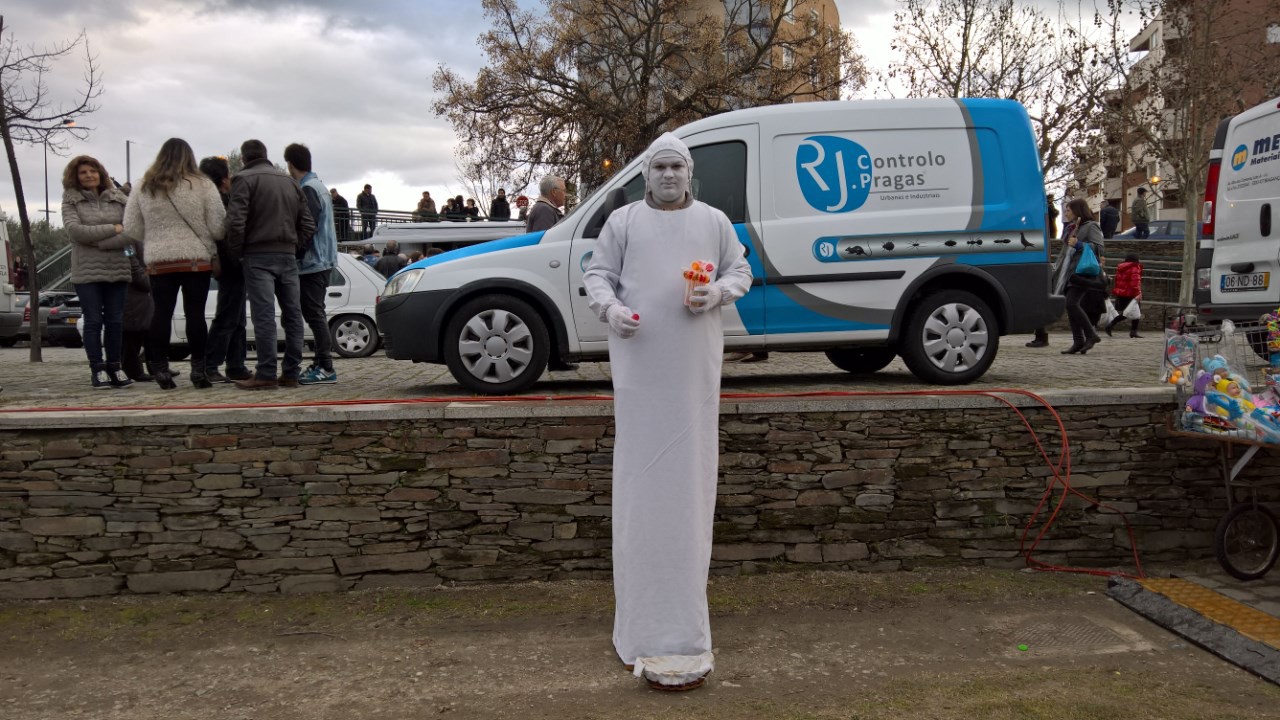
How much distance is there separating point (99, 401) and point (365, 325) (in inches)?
247

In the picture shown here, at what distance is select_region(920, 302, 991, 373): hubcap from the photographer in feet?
25.2

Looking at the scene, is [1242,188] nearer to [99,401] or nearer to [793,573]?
[793,573]

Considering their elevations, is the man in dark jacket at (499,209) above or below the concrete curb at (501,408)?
above

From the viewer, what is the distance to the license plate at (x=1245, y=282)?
28.6 feet

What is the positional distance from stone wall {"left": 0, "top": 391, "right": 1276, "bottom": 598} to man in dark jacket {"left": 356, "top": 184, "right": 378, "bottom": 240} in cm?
2229

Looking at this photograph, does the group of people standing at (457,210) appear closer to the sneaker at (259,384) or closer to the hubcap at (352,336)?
the hubcap at (352,336)

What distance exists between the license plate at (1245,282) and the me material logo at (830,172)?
3.72m

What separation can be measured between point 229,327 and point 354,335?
5.25m

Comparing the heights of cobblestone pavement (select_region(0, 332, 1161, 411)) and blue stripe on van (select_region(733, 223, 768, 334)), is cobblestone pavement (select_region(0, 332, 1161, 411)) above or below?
below

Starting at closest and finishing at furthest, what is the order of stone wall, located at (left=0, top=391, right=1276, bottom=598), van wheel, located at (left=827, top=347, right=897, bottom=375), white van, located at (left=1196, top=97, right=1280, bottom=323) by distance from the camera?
stone wall, located at (left=0, top=391, right=1276, bottom=598) → white van, located at (left=1196, top=97, right=1280, bottom=323) → van wheel, located at (left=827, top=347, right=897, bottom=375)

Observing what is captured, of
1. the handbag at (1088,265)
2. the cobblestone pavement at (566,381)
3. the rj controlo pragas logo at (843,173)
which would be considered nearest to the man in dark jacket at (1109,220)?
the handbag at (1088,265)


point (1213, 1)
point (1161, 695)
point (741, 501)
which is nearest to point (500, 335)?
point (741, 501)

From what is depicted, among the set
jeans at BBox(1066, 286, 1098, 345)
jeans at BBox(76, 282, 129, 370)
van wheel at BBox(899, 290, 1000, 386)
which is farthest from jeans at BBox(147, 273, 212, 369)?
jeans at BBox(1066, 286, 1098, 345)

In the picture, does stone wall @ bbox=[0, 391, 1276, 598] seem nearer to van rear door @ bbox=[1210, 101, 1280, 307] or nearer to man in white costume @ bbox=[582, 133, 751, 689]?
man in white costume @ bbox=[582, 133, 751, 689]
